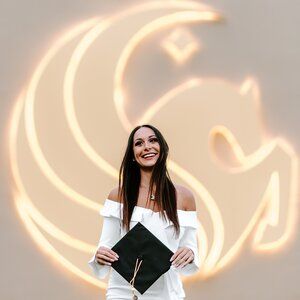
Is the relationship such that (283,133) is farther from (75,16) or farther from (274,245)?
(75,16)

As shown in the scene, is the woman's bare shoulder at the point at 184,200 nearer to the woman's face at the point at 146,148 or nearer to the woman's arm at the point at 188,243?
the woman's arm at the point at 188,243

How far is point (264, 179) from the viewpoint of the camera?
3.57 m

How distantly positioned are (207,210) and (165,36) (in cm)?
106

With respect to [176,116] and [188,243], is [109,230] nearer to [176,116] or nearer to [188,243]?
[188,243]

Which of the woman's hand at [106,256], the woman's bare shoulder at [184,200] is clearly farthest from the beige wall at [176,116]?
the woman's hand at [106,256]

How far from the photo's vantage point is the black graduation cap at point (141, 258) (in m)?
1.81

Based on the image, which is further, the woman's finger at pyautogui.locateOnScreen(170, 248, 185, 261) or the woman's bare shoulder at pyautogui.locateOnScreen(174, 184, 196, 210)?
the woman's bare shoulder at pyautogui.locateOnScreen(174, 184, 196, 210)

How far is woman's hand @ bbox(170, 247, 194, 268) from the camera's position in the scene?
5.92 ft

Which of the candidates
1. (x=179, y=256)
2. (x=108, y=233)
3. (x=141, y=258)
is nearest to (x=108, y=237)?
(x=108, y=233)

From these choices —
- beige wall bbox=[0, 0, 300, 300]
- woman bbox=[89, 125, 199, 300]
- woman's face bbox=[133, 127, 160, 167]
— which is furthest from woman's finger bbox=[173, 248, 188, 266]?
beige wall bbox=[0, 0, 300, 300]

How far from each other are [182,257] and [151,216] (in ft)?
0.53

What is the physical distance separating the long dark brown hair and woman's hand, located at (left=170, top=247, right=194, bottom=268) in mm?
71

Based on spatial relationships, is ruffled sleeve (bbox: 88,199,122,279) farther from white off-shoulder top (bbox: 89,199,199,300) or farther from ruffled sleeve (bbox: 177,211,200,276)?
ruffled sleeve (bbox: 177,211,200,276)

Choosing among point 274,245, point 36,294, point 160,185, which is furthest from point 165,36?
point 160,185
